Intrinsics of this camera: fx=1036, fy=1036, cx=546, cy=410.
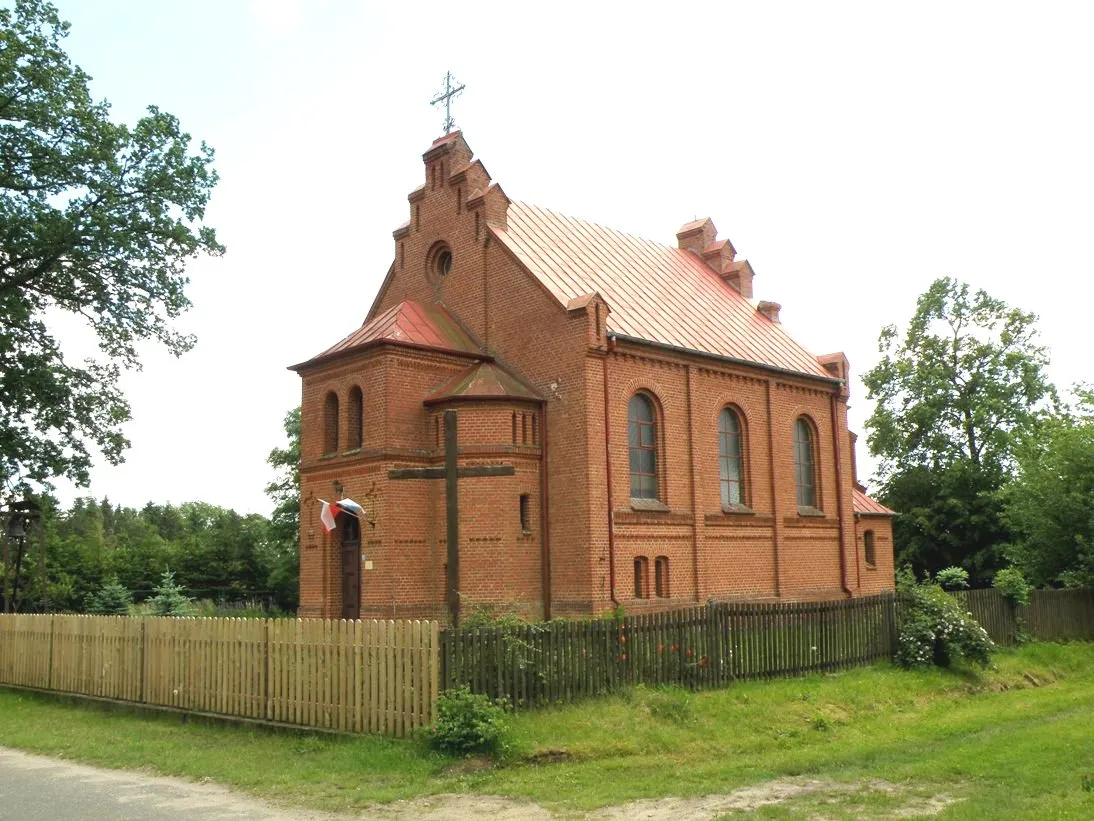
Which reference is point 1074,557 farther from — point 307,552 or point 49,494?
point 49,494

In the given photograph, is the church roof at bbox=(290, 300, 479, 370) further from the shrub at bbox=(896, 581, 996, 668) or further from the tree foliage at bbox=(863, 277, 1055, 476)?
the tree foliage at bbox=(863, 277, 1055, 476)

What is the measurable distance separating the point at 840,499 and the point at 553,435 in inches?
403

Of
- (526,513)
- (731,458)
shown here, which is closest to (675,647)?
(526,513)

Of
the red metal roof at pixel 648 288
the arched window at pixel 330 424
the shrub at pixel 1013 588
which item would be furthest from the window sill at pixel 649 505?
the shrub at pixel 1013 588

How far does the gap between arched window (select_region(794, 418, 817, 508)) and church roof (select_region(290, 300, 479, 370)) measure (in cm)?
954

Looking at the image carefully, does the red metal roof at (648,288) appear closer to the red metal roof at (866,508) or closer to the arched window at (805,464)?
the arched window at (805,464)

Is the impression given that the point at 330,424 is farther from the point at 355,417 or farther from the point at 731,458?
the point at 731,458

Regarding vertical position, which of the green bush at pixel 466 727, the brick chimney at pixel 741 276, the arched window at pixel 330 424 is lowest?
the green bush at pixel 466 727

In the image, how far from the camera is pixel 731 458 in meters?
25.5

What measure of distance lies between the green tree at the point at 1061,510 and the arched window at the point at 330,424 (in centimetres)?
1878

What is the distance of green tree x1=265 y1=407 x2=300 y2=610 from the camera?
137 feet

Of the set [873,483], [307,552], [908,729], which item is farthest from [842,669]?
[873,483]

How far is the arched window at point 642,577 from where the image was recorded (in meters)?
22.1

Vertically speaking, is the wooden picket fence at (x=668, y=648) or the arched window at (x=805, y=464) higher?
the arched window at (x=805, y=464)
